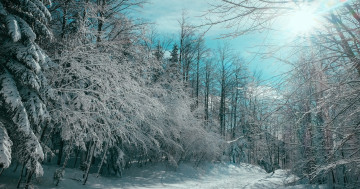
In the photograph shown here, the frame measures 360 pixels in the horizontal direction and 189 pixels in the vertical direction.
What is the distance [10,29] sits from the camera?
5715 millimetres

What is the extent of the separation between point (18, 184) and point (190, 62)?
20.1 m

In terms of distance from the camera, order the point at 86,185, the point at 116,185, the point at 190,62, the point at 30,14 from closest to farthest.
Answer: the point at 30,14
the point at 86,185
the point at 116,185
the point at 190,62

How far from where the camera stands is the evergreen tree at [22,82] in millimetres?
5621

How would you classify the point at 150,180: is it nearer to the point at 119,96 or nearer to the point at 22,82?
the point at 119,96

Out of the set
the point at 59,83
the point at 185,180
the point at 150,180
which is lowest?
the point at 185,180

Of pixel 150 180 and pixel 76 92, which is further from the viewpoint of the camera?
pixel 150 180

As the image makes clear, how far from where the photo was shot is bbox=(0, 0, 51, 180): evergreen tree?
562 centimetres

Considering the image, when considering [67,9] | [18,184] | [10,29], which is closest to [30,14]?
[10,29]

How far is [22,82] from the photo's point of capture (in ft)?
20.0

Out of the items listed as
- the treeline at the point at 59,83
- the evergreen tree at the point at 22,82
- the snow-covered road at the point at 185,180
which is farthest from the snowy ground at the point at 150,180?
the evergreen tree at the point at 22,82

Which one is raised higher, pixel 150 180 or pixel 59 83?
pixel 59 83

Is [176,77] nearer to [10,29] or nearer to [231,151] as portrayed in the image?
[10,29]

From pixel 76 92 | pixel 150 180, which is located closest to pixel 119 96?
pixel 76 92

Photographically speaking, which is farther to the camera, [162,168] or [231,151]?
[231,151]
